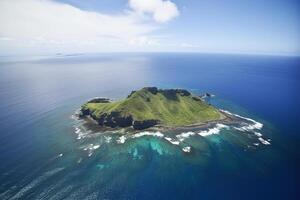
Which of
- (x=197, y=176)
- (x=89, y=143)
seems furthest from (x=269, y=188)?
(x=89, y=143)

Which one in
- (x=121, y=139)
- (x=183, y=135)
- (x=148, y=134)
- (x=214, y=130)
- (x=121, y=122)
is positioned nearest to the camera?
(x=121, y=139)

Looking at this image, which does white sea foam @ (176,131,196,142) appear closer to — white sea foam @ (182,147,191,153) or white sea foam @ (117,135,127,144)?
white sea foam @ (182,147,191,153)

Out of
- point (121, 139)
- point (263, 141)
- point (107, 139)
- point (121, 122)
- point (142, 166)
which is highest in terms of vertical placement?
point (121, 122)

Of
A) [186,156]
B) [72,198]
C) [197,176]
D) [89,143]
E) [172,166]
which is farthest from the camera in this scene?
[89,143]

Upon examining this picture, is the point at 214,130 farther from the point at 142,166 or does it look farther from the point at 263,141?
the point at 142,166

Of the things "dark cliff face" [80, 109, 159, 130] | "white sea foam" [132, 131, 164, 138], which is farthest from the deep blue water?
"dark cliff face" [80, 109, 159, 130]

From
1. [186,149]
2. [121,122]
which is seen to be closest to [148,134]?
[121,122]

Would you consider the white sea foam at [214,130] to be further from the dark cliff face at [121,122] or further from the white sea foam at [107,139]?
the white sea foam at [107,139]

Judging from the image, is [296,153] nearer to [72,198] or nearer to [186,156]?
[186,156]
